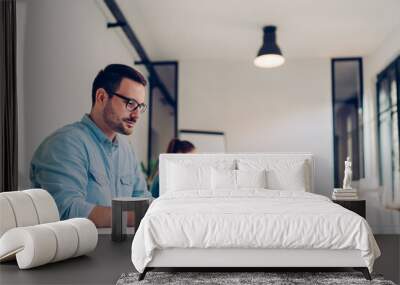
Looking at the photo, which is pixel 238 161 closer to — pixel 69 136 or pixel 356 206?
pixel 356 206

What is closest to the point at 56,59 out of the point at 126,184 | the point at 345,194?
the point at 126,184

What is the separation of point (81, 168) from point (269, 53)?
8.78ft

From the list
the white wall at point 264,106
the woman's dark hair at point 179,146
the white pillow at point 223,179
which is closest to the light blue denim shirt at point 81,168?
the woman's dark hair at point 179,146

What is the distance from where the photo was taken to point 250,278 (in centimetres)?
337

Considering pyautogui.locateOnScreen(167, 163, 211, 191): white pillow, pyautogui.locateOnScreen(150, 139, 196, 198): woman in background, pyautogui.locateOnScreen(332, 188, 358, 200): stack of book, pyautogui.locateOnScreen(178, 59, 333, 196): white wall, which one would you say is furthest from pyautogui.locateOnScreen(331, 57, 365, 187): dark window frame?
pyautogui.locateOnScreen(150, 139, 196, 198): woman in background

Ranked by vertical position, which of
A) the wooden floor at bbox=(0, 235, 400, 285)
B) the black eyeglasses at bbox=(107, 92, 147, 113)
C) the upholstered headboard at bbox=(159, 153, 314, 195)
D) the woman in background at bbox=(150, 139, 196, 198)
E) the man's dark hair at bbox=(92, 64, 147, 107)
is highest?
the man's dark hair at bbox=(92, 64, 147, 107)

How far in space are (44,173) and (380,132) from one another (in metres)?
4.08

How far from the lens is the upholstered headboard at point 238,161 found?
558cm

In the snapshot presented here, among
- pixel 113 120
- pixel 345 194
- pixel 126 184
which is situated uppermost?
pixel 113 120

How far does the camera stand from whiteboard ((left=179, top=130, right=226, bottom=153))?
577 cm

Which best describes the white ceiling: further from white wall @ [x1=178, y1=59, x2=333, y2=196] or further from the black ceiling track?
white wall @ [x1=178, y1=59, x2=333, y2=196]

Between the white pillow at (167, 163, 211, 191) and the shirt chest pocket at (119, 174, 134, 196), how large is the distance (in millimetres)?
613

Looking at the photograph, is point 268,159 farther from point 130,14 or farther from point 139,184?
point 130,14

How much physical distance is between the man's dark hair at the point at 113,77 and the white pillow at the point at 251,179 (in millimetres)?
1768
